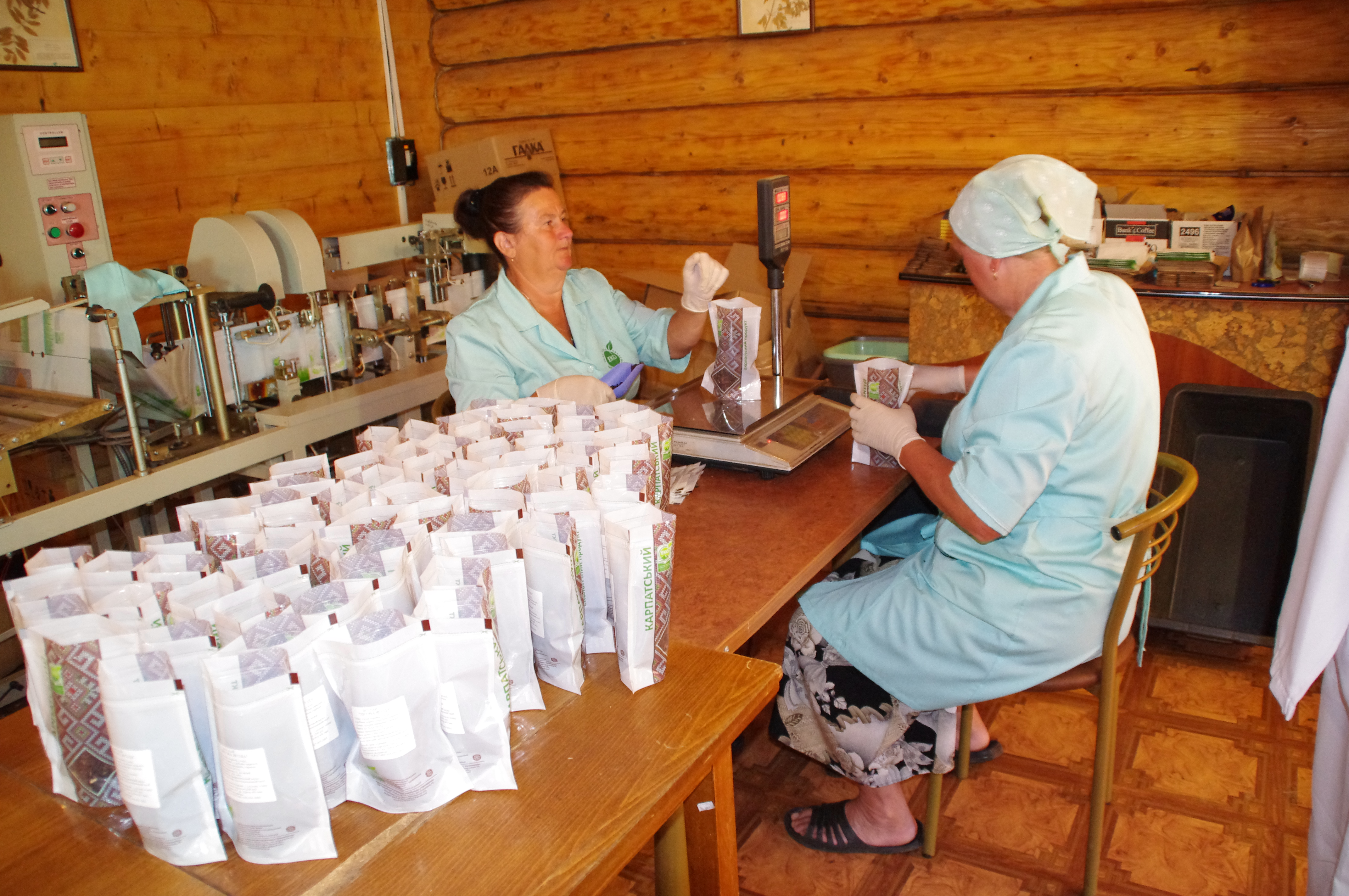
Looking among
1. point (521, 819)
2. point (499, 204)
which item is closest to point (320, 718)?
point (521, 819)

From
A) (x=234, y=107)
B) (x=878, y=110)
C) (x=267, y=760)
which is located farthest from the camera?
(x=234, y=107)

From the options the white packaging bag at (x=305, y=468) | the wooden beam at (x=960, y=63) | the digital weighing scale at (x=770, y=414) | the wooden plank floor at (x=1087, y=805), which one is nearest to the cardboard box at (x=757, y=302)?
the wooden beam at (x=960, y=63)

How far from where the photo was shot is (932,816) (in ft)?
7.52

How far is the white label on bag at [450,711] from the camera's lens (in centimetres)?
117

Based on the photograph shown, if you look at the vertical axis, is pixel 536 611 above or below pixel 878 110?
below

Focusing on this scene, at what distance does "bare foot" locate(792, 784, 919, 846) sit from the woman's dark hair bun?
5.85 ft

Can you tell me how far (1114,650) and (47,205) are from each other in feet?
9.80

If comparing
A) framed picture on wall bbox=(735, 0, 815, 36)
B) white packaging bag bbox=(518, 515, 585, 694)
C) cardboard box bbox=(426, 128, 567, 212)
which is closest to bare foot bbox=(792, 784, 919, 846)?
white packaging bag bbox=(518, 515, 585, 694)

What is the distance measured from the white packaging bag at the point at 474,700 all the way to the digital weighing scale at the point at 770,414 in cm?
107

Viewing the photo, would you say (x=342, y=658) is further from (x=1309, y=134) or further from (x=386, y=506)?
(x=1309, y=134)

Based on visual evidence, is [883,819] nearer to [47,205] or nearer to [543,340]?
[543,340]

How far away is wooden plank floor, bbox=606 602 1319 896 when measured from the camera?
2.23 meters

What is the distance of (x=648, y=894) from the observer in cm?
226

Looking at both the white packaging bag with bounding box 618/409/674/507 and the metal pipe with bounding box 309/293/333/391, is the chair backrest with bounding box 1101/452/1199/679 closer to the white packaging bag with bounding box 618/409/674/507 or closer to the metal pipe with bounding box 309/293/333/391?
the white packaging bag with bounding box 618/409/674/507
